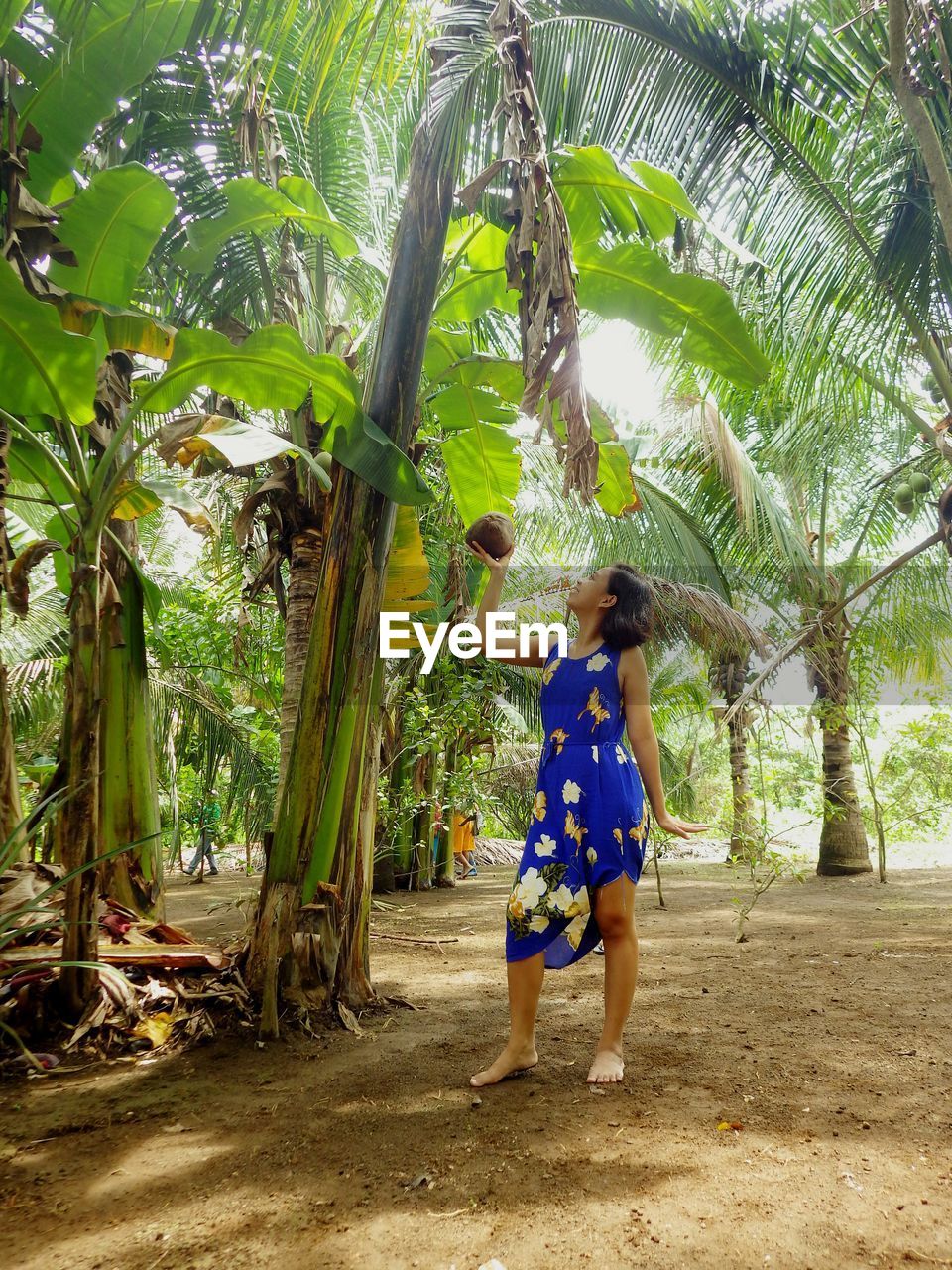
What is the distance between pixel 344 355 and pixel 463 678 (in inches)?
136

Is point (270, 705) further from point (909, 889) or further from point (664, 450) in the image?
point (909, 889)

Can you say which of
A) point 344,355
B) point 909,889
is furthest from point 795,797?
point 344,355

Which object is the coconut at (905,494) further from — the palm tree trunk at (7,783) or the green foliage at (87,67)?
the palm tree trunk at (7,783)

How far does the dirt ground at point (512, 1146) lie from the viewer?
1.92 meters

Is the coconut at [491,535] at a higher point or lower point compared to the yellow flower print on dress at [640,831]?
higher

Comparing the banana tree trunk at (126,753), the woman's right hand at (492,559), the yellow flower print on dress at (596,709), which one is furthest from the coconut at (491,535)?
the banana tree trunk at (126,753)

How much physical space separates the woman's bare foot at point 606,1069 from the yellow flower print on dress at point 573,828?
2.31 ft

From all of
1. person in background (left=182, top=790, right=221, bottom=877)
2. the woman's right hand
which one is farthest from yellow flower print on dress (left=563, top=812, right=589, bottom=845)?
person in background (left=182, top=790, right=221, bottom=877)

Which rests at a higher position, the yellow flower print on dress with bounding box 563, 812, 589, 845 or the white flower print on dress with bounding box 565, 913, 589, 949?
the yellow flower print on dress with bounding box 563, 812, 589, 845

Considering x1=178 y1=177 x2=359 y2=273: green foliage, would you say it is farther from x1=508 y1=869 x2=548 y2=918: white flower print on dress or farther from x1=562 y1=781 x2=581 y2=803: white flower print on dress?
x1=508 y1=869 x2=548 y2=918: white flower print on dress

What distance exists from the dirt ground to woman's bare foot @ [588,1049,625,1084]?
0.20 ft

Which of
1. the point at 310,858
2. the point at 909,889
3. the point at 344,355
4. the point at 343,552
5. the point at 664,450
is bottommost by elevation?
the point at 909,889

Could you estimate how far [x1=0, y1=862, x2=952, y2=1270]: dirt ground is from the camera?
192 cm

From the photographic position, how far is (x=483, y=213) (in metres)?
4.28
